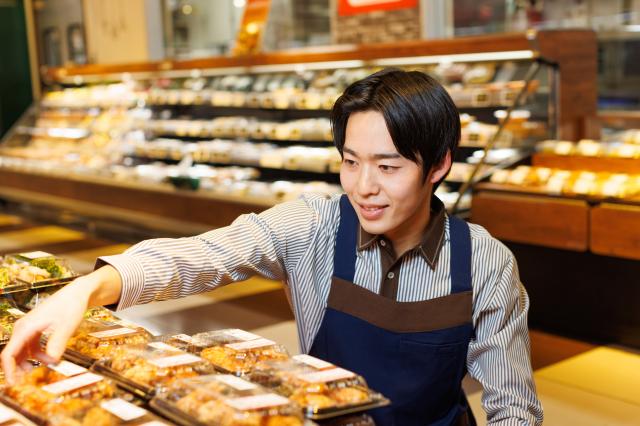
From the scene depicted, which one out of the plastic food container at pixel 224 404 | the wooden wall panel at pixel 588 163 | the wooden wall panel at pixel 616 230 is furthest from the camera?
the wooden wall panel at pixel 588 163

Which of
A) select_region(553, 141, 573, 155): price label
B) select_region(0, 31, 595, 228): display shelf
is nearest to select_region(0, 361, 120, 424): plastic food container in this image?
select_region(0, 31, 595, 228): display shelf

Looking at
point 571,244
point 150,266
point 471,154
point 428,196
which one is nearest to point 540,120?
point 471,154

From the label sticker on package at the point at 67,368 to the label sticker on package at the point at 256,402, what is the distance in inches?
13.3

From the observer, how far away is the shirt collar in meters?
1.84

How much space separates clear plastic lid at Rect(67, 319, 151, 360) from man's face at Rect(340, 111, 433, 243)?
1.72 feet

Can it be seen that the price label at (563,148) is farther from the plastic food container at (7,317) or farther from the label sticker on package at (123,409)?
the label sticker on package at (123,409)

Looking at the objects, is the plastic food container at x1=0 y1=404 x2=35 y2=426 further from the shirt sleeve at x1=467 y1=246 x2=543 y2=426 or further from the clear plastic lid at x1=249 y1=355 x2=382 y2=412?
the shirt sleeve at x1=467 y1=246 x2=543 y2=426

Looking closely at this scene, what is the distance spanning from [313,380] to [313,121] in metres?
5.47

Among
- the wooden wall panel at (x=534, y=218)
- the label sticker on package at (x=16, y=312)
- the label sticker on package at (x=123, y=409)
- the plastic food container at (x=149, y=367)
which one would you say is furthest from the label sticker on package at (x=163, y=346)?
the wooden wall panel at (x=534, y=218)

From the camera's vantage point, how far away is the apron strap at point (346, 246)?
1.90 meters

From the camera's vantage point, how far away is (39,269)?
2.31m

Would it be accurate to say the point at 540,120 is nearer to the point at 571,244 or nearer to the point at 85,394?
the point at 571,244

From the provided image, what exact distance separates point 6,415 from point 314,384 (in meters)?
0.51

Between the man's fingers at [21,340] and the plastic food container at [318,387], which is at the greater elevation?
the man's fingers at [21,340]
